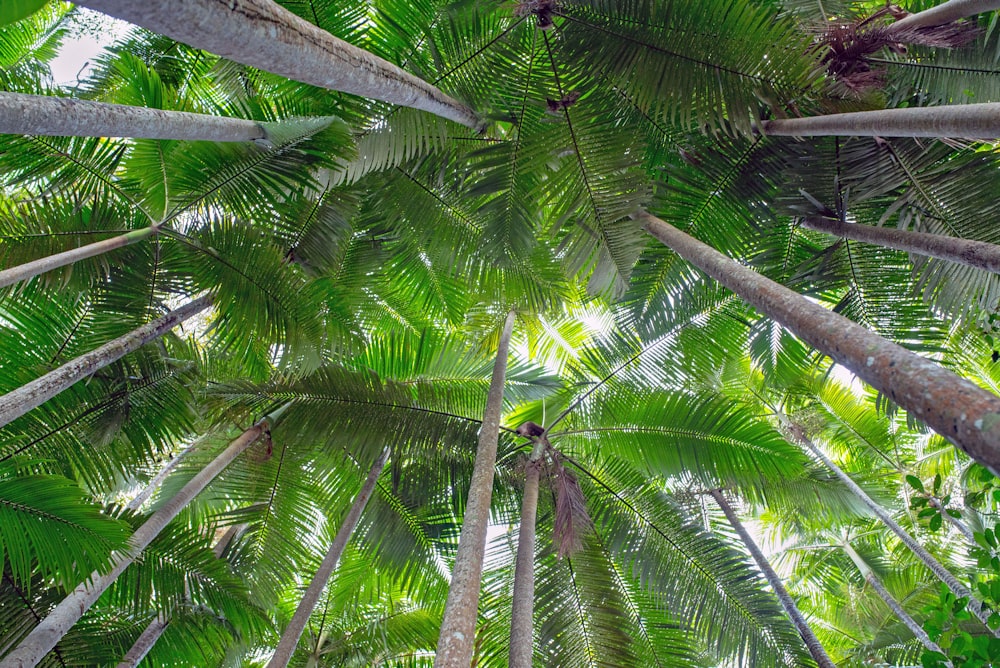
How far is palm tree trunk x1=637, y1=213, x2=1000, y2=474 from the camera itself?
1.46m

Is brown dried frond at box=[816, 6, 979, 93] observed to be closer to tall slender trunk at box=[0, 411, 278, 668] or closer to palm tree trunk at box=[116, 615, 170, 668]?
tall slender trunk at box=[0, 411, 278, 668]

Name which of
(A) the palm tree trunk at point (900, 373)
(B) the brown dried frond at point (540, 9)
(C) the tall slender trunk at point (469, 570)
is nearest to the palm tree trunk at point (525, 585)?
(C) the tall slender trunk at point (469, 570)

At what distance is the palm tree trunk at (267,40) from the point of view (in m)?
1.84

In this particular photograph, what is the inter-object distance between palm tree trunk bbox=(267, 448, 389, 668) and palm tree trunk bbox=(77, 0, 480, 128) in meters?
3.91

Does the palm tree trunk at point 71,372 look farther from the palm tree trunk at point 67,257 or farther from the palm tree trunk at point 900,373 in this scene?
the palm tree trunk at point 900,373

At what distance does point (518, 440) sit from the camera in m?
6.45

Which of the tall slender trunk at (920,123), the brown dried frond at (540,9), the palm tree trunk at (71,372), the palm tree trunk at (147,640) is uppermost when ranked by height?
the brown dried frond at (540,9)

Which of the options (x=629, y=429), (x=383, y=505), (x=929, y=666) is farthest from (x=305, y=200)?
(x=929, y=666)

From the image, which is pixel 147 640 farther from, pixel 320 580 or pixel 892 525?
pixel 892 525

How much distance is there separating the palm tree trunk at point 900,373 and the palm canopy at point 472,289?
1894 mm

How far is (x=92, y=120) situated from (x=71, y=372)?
5.78 ft

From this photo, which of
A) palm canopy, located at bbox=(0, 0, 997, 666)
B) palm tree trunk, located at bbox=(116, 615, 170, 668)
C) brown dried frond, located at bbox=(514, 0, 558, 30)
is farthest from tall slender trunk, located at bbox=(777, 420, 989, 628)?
palm tree trunk, located at bbox=(116, 615, 170, 668)

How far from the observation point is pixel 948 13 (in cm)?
396

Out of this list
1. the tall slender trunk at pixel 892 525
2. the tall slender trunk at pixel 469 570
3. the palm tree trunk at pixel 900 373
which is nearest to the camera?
the palm tree trunk at pixel 900 373
